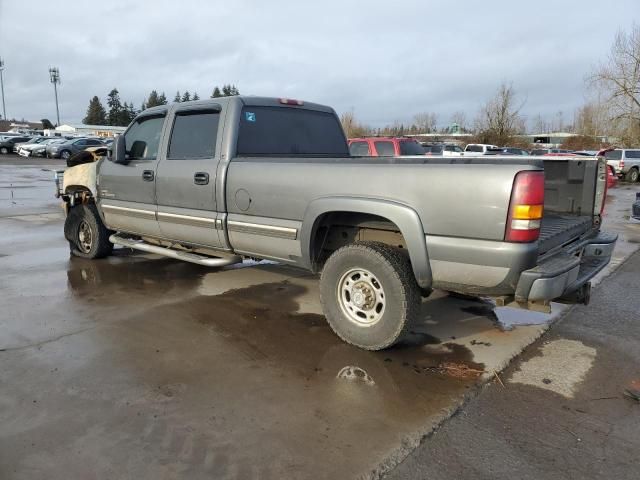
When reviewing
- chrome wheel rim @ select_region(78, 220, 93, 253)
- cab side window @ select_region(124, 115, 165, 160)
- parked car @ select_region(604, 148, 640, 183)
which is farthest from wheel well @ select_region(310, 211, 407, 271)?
parked car @ select_region(604, 148, 640, 183)

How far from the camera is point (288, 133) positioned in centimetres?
537

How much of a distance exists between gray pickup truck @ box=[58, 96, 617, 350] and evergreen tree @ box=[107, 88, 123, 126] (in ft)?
373

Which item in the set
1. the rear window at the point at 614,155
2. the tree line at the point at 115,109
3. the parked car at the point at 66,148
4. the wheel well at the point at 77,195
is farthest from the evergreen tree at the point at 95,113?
the wheel well at the point at 77,195

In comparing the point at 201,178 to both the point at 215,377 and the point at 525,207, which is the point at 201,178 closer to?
the point at 215,377

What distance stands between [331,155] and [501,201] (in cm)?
291

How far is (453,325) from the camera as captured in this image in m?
4.68

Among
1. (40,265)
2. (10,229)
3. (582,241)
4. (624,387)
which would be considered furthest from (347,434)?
(10,229)

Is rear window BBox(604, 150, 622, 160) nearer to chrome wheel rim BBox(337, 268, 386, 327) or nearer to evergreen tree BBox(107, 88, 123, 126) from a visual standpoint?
chrome wheel rim BBox(337, 268, 386, 327)

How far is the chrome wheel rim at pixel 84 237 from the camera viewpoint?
22.8ft

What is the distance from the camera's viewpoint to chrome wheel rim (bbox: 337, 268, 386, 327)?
3.94 m

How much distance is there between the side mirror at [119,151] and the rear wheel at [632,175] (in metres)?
27.0

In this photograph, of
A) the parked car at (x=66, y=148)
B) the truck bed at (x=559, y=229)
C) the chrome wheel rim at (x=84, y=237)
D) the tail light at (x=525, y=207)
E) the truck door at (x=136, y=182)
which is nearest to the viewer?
the tail light at (x=525, y=207)

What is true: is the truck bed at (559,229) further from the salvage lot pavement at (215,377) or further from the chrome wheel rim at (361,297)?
the chrome wheel rim at (361,297)

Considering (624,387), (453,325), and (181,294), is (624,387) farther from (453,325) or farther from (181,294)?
(181,294)
